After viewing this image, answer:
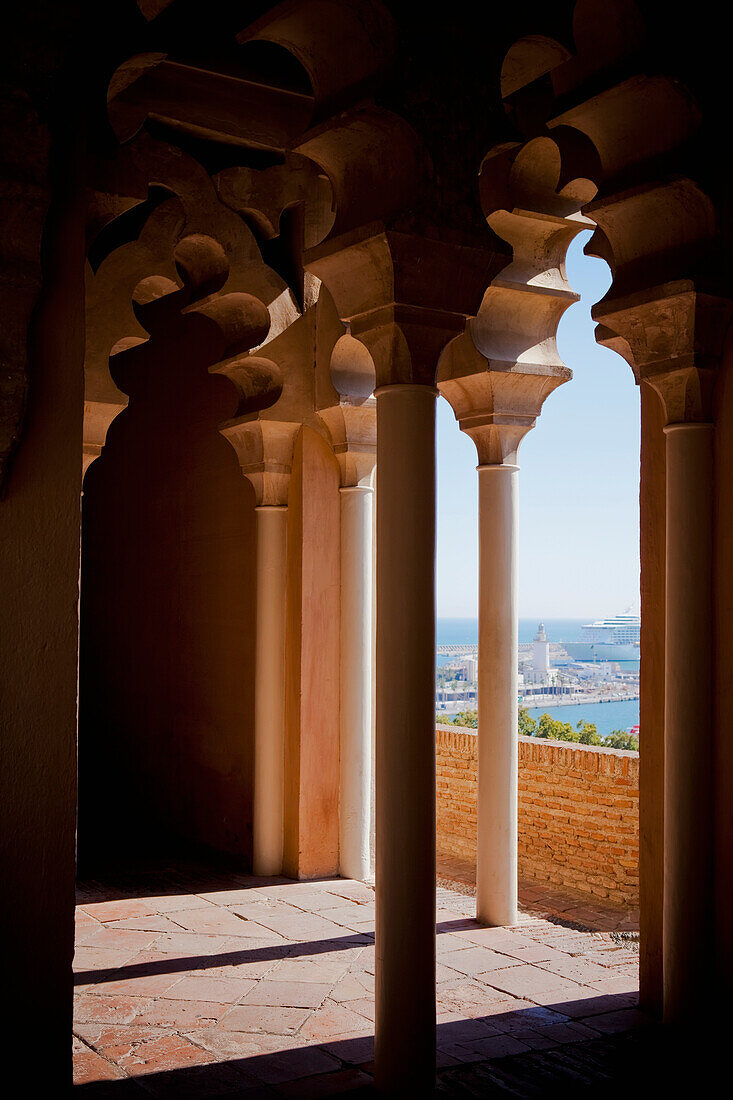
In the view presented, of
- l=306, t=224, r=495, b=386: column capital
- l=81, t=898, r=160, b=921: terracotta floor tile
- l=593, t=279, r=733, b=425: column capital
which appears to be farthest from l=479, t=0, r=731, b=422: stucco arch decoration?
l=81, t=898, r=160, b=921: terracotta floor tile

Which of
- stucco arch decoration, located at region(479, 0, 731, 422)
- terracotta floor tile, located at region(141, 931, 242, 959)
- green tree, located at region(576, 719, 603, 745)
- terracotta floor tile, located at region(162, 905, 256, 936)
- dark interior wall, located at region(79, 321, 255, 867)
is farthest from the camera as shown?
green tree, located at region(576, 719, 603, 745)

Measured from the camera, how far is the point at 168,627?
10133mm

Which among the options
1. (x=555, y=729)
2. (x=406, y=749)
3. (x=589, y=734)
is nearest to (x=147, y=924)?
(x=406, y=749)

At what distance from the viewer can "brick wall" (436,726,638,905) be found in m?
8.92

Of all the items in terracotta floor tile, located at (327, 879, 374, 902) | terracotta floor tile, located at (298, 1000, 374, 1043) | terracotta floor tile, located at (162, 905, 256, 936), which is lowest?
terracotta floor tile, located at (327, 879, 374, 902)

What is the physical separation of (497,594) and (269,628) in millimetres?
2134

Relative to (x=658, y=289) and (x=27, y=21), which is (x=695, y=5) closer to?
(x=658, y=289)

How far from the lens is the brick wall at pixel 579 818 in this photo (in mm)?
8922

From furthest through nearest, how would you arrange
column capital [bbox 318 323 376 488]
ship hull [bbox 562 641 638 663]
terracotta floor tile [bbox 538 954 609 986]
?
1. ship hull [bbox 562 641 638 663]
2. column capital [bbox 318 323 376 488]
3. terracotta floor tile [bbox 538 954 609 986]

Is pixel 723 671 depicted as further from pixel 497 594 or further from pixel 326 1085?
pixel 326 1085

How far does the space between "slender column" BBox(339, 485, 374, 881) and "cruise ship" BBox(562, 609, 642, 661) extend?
247ft

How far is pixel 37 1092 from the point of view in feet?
10.1

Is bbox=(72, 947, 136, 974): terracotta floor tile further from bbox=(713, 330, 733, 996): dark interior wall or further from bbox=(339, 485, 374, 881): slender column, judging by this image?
bbox=(713, 330, 733, 996): dark interior wall

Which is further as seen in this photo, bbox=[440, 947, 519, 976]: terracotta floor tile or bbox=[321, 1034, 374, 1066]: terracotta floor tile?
bbox=[440, 947, 519, 976]: terracotta floor tile
